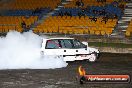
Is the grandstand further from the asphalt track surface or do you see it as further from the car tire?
the asphalt track surface

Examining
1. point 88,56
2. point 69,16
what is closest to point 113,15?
point 69,16

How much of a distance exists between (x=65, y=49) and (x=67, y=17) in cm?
1944

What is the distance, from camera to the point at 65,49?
20922 mm

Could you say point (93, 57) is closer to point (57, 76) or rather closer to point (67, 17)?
point (57, 76)

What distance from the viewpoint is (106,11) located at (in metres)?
39.9

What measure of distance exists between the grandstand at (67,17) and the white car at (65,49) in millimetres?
14080

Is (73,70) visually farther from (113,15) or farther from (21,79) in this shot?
(113,15)

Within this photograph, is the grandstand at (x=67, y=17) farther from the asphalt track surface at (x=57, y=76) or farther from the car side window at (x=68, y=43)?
the asphalt track surface at (x=57, y=76)

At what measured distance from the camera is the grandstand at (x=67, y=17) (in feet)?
122

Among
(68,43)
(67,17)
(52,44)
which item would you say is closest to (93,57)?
(68,43)

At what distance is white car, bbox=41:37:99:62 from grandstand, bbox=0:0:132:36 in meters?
14.1

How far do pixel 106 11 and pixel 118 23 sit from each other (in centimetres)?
250

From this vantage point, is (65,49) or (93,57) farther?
(93,57)

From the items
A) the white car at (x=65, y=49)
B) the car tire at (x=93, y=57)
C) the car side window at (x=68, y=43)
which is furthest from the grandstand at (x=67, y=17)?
the car side window at (x=68, y=43)
